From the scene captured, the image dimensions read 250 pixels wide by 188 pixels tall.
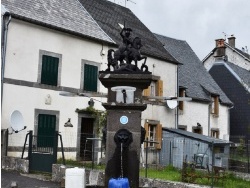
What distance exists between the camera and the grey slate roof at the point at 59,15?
16.6 meters

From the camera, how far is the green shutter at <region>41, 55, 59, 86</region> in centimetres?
1705

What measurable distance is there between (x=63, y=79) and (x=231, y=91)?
60.1 feet

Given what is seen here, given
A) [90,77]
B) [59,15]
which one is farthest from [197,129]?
[59,15]

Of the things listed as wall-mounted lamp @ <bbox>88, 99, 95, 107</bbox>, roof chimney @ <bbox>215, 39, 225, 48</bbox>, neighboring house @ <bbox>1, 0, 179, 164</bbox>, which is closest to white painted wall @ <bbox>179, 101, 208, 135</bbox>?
neighboring house @ <bbox>1, 0, 179, 164</bbox>

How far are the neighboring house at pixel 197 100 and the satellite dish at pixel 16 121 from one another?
38.2 ft

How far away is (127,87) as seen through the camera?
8.48m

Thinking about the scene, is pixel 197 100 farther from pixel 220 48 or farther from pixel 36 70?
pixel 36 70

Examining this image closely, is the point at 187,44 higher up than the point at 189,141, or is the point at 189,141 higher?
the point at 187,44

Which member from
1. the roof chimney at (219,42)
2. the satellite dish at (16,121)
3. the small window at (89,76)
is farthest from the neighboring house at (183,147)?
the roof chimney at (219,42)

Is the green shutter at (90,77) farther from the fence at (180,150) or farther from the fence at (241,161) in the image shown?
the fence at (241,161)

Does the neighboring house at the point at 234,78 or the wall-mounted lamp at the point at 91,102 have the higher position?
the neighboring house at the point at 234,78

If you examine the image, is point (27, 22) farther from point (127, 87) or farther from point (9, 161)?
point (127, 87)

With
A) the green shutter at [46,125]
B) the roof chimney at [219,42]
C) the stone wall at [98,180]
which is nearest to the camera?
the stone wall at [98,180]

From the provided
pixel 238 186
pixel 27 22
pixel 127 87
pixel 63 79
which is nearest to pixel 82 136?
pixel 63 79
